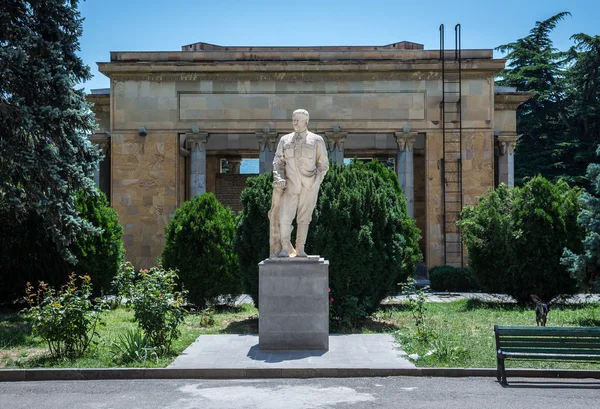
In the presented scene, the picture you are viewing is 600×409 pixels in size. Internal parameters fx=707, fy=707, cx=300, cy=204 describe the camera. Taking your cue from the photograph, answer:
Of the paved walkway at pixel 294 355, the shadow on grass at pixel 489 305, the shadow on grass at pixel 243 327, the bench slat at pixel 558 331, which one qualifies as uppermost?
the bench slat at pixel 558 331

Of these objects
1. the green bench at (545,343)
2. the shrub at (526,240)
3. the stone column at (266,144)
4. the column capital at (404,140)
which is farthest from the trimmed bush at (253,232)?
the column capital at (404,140)

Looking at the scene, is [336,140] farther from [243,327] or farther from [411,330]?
[411,330]

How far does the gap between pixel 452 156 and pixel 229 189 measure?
49.0 feet

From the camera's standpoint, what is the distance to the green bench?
10.0 m

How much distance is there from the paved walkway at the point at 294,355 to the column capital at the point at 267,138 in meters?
17.3

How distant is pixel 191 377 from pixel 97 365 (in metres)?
1.62

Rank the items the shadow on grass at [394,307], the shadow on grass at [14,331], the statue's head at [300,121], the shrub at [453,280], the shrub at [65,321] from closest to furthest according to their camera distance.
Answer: the shrub at [65,321]
the statue's head at [300,121]
the shadow on grass at [14,331]
the shadow on grass at [394,307]
the shrub at [453,280]

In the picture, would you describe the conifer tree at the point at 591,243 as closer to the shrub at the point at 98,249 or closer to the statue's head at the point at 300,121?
the statue's head at the point at 300,121

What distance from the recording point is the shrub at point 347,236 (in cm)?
1537

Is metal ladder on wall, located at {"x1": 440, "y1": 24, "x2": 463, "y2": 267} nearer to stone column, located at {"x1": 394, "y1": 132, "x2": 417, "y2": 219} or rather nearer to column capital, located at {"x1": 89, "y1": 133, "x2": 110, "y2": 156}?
stone column, located at {"x1": 394, "y1": 132, "x2": 417, "y2": 219}

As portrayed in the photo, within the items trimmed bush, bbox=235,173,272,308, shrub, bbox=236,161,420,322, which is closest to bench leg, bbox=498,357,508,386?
shrub, bbox=236,161,420,322

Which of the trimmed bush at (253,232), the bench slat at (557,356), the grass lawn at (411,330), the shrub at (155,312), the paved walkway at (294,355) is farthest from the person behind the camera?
the trimmed bush at (253,232)

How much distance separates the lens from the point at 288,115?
3045cm

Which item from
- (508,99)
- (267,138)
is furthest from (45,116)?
(508,99)
